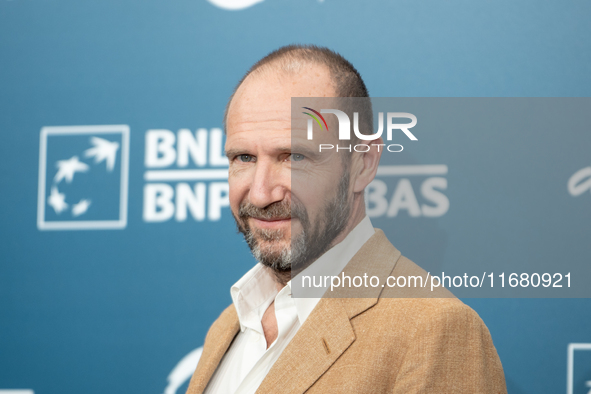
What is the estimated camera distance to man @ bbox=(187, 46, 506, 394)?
1.11 metres

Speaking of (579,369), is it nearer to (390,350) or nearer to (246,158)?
(390,350)

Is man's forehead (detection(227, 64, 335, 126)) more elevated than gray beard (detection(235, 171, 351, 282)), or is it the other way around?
man's forehead (detection(227, 64, 335, 126))

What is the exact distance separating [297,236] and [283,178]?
152mm

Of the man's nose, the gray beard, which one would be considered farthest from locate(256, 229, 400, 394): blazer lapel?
the man's nose

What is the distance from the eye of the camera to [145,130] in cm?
222

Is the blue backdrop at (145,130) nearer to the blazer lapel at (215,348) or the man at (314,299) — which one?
the blazer lapel at (215,348)

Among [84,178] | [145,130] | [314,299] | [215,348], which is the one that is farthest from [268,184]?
[84,178]

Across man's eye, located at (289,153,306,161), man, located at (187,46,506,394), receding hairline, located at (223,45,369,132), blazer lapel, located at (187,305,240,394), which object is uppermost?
receding hairline, located at (223,45,369,132)

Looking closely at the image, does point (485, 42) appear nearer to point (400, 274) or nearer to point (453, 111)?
point (453, 111)

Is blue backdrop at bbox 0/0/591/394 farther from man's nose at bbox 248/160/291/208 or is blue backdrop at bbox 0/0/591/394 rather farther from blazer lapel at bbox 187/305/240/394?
man's nose at bbox 248/160/291/208

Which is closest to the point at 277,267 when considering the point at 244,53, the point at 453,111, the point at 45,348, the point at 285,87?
the point at 285,87

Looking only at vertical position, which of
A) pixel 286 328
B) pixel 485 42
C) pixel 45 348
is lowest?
pixel 45 348

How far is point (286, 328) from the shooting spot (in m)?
1.32

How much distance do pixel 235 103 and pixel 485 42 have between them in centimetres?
A: 104
